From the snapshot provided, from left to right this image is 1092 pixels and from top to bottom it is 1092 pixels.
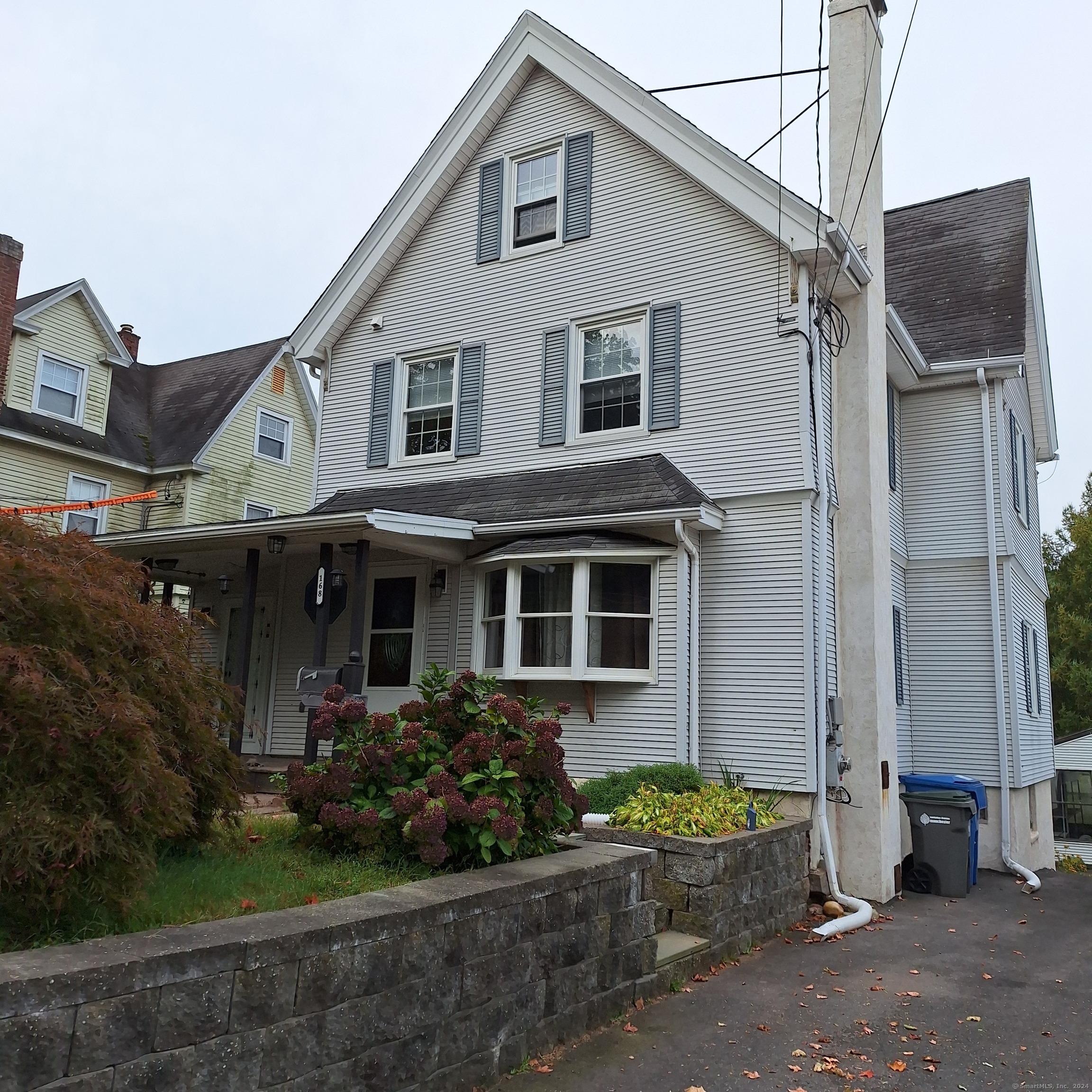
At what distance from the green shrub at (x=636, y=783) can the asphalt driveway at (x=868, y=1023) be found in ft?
5.08

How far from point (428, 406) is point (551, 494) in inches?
111

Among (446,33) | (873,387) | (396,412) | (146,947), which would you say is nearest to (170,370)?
(396,412)

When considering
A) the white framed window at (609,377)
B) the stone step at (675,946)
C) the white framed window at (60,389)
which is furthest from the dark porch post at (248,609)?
the white framed window at (60,389)

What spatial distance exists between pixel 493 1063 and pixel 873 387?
8.37 m

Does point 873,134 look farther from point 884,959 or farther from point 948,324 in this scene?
point 884,959

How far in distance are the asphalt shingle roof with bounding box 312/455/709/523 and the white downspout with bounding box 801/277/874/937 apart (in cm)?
126

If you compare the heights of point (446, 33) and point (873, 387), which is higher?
point (446, 33)

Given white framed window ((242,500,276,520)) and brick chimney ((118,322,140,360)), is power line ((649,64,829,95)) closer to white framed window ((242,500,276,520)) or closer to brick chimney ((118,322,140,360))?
white framed window ((242,500,276,520))

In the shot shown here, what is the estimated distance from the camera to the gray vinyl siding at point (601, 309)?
10.5 metres

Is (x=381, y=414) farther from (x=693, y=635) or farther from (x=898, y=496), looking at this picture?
(x=898, y=496)

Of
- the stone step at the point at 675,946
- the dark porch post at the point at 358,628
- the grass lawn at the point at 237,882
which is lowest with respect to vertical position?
the stone step at the point at 675,946

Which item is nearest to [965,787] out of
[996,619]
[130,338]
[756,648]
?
[996,619]

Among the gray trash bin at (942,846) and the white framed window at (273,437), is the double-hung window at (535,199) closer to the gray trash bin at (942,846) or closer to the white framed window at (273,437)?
the gray trash bin at (942,846)

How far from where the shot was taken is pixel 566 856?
5.68 meters
